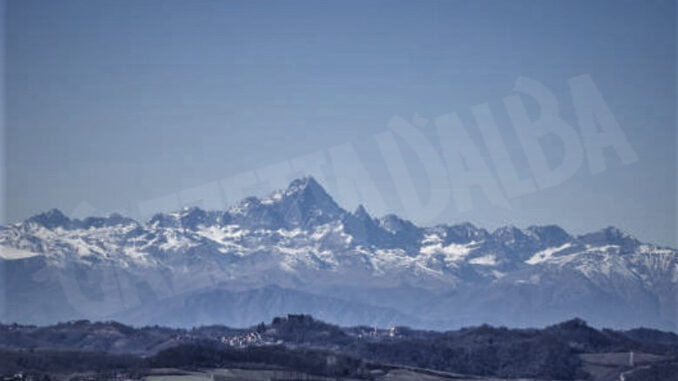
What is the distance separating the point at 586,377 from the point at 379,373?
29091 millimetres

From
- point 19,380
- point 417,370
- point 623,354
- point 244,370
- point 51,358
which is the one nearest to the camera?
point 19,380

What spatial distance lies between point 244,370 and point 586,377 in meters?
44.7

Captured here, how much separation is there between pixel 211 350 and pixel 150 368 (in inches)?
541

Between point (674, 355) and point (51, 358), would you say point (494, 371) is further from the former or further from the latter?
point (51, 358)

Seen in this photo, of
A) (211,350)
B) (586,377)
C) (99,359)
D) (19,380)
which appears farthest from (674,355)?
(19,380)

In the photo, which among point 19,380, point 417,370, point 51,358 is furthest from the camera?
point 51,358

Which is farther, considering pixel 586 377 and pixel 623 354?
pixel 623 354

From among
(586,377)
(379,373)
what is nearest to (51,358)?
(379,373)

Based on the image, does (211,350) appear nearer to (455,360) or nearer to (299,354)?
(299,354)

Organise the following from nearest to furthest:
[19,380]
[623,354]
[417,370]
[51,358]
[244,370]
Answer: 1. [19,380]
2. [244,370]
3. [417,370]
4. [51,358]
5. [623,354]

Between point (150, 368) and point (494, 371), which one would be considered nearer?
point (150, 368)

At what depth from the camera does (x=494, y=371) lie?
579 ft

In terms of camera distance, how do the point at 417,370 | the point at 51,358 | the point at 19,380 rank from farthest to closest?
1. the point at 51,358
2. the point at 417,370
3. the point at 19,380

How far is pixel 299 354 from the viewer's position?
171750 mm
